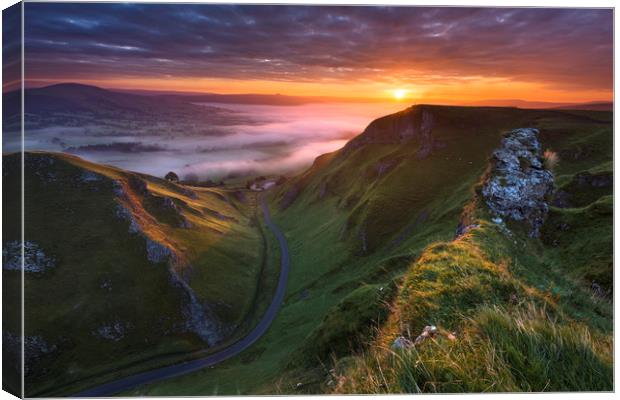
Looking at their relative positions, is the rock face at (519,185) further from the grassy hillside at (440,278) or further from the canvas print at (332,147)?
the grassy hillside at (440,278)

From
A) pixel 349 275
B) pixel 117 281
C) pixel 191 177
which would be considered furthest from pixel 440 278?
pixel 191 177

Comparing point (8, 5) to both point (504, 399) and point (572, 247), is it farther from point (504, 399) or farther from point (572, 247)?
point (572, 247)

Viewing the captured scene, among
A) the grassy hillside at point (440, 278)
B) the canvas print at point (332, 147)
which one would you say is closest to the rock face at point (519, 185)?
the canvas print at point (332, 147)

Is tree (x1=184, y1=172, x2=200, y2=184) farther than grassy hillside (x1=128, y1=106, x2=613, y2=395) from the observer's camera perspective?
Yes

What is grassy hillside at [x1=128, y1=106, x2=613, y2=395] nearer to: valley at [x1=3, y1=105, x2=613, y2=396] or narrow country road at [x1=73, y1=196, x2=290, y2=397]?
valley at [x1=3, y1=105, x2=613, y2=396]

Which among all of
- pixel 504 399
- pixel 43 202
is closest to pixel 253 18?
pixel 504 399

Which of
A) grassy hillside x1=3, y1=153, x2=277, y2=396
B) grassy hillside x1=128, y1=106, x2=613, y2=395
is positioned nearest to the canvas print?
grassy hillside x1=128, y1=106, x2=613, y2=395

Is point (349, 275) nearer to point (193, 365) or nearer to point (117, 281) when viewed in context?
point (193, 365)
